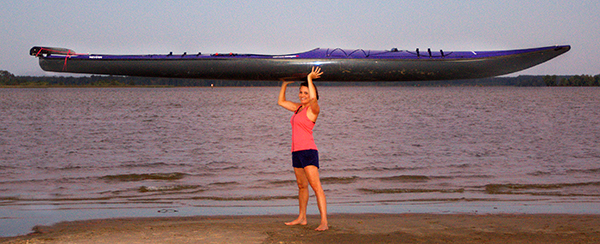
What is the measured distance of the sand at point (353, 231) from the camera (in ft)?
19.6

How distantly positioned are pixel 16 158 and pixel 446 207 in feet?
49.8

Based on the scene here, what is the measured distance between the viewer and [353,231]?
643 centimetres

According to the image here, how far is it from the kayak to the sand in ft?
6.95

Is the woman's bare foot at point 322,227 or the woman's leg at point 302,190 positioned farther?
the woman's bare foot at point 322,227

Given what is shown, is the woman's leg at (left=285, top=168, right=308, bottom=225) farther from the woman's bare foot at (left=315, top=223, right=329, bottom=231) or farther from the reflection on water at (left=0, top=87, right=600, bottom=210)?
the reflection on water at (left=0, top=87, right=600, bottom=210)

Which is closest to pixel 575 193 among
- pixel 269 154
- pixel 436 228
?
pixel 436 228

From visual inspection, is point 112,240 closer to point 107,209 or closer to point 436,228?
point 107,209

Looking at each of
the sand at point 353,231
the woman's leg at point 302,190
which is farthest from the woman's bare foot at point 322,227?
the woman's leg at point 302,190

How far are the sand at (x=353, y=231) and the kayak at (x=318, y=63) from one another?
6.95 feet

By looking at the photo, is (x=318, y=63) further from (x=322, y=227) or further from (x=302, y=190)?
(x=322, y=227)

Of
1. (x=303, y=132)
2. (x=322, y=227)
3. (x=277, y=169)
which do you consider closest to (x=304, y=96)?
(x=303, y=132)

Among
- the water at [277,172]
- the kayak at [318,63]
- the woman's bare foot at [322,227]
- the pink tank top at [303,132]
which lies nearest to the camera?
the pink tank top at [303,132]

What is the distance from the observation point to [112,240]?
589cm

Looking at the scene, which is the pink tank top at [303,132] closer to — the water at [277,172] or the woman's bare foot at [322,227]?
the woman's bare foot at [322,227]
